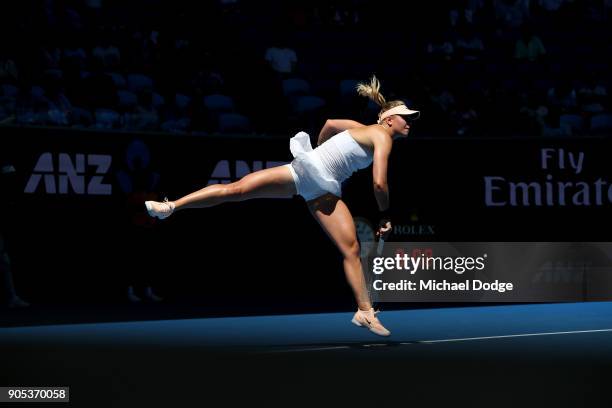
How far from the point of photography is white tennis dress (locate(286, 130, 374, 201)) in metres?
6.81

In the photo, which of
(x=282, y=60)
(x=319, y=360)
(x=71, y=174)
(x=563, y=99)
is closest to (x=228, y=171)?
(x=71, y=174)

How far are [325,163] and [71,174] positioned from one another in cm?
544

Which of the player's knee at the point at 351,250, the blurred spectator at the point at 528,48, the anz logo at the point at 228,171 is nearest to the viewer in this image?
the player's knee at the point at 351,250

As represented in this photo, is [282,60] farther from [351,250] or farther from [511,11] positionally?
[351,250]

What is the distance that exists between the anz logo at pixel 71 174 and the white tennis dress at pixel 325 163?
16.8 feet

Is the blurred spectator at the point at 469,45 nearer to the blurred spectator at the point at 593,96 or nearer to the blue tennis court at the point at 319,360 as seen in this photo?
the blurred spectator at the point at 593,96

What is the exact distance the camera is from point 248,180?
671 centimetres

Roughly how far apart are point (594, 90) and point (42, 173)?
836 cm

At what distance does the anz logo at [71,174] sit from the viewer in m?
11.3

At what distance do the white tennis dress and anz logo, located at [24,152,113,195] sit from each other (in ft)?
16.8

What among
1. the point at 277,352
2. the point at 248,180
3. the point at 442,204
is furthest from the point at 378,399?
the point at 442,204

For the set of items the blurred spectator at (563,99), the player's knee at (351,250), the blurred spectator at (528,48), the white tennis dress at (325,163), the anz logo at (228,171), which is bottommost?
the anz logo at (228,171)

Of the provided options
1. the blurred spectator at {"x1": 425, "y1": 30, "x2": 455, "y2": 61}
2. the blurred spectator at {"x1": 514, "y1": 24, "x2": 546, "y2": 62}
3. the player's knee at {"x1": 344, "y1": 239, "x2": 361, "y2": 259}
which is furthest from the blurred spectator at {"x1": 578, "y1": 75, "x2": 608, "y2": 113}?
the player's knee at {"x1": 344, "y1": 239, "x2": 361, "y2": 259}

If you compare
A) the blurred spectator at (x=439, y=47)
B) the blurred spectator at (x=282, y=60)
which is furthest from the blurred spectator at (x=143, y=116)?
the blurred spectator at (x=439, y=47)
